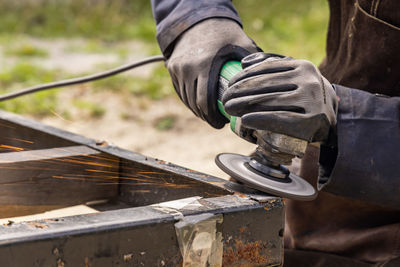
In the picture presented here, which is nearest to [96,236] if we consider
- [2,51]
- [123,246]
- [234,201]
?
[123,246]

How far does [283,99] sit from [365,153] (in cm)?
29

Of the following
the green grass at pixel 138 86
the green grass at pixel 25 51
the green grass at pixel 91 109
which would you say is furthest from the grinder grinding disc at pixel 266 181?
the green grass at pixel 25 51

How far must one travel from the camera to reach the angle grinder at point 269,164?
1.40 meters

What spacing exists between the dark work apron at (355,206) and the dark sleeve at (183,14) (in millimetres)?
404

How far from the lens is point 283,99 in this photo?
4.59 feet

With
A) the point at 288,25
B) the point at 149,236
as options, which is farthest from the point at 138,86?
the point at 149,236

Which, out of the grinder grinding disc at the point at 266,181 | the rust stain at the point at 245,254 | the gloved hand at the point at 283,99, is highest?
the gloved hand at the point at 283,99

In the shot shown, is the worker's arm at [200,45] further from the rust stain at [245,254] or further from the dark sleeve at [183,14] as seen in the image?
the rust stain at [245,254]

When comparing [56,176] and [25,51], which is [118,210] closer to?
[56,176]

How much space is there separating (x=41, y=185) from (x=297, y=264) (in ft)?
2.85

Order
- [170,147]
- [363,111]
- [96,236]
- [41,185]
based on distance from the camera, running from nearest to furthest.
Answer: [96,236] < [363,111] < [41,185] < [170,147]

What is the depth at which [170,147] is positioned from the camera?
464 centimetres

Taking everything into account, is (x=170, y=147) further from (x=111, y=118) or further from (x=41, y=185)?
(x=41, y=185)

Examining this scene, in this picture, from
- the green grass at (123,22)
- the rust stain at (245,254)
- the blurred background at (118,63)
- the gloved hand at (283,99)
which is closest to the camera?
the rust stain at (245,254)
